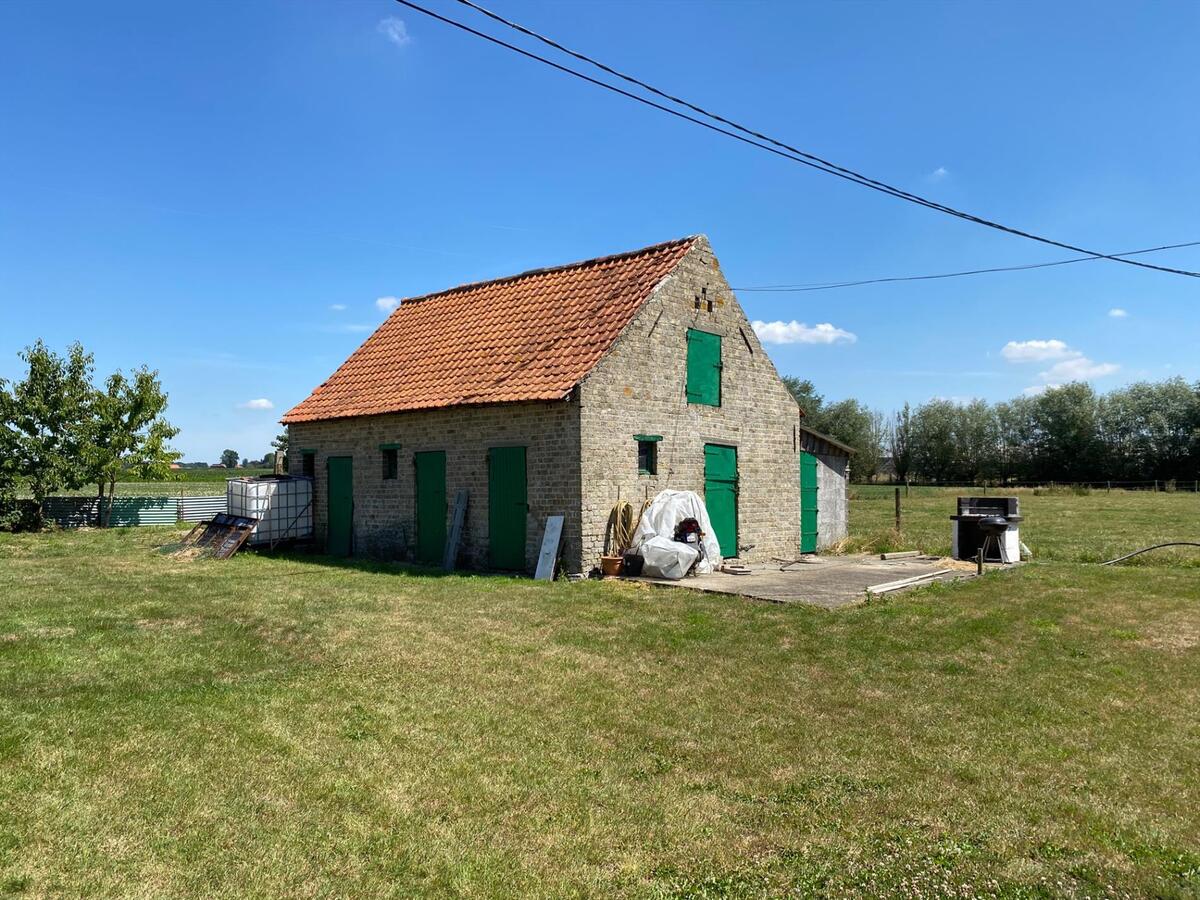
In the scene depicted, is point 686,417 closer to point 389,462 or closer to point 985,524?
point 985,524

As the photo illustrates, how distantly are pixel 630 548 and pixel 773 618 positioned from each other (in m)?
4.49

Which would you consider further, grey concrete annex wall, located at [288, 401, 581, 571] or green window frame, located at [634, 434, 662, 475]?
green window frame, located at [634, 434, 662, 475]

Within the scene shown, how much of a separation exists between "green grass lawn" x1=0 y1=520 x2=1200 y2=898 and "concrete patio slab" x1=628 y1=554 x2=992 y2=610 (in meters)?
1.16

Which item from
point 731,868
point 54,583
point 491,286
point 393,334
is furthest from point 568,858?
point 393,334

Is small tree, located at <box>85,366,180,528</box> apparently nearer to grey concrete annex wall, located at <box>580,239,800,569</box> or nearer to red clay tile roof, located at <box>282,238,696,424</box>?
red clay tile roof, located at <box>282,238,696,424</box>

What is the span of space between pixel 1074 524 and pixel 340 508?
85.8 ft

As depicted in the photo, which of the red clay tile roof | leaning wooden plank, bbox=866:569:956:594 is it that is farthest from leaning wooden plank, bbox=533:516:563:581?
leaning wooden plank, bbox=866:569:956:594

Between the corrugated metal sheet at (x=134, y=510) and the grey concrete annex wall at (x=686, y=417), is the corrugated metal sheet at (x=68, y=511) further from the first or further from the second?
the grey concrete annex wall at (x=686, y=417)

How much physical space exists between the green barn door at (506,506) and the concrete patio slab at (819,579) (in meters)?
2.54

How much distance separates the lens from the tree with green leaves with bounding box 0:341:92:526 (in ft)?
77.8

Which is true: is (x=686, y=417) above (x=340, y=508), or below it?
above

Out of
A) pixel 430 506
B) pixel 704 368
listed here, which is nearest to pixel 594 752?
pixel 430 506

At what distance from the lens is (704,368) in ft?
54.3

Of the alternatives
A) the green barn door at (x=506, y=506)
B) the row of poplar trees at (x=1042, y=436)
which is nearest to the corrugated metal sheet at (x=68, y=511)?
the green barn door at (x=506, y=506)
